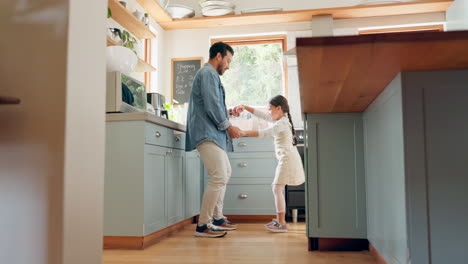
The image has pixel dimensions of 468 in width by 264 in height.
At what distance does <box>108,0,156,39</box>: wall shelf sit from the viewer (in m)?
3.12

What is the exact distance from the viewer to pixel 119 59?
283cm

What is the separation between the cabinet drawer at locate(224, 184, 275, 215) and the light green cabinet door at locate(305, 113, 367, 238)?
5.09 ft

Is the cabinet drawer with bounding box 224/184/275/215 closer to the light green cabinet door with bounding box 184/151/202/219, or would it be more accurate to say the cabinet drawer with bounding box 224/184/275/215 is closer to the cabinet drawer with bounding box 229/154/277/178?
the cabinet drawer with bounding box 229/154/277/178

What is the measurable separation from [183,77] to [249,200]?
5.28 feet

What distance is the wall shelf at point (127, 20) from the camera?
312 centimetres

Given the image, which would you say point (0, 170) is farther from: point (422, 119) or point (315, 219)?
point (315, 219)

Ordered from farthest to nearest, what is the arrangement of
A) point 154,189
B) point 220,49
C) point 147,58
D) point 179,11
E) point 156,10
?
point 179,11 → point 147,58 → point 156,10 → point 220,49 → point 154,189

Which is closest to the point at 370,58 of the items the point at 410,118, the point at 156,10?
the point at 410,118

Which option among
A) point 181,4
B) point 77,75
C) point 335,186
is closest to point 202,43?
point 181,4

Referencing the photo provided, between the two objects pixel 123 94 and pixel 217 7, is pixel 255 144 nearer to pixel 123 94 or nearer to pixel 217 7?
pixel 123 94

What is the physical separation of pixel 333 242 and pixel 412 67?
4.35 feet

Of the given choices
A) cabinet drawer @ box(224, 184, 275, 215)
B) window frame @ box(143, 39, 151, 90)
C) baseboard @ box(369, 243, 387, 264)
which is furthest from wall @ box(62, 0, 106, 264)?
window frame @ box(143, 39, 151, 90)

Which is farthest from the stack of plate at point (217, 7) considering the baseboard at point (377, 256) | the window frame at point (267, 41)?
the baseboard at point (377, 256)

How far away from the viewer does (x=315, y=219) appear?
221cm
